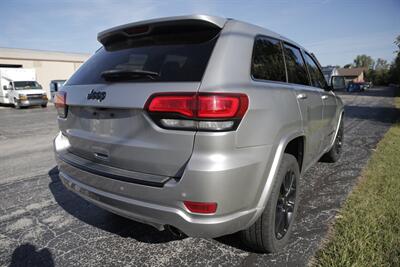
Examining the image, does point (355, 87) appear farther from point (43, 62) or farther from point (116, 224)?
point (116, 224)

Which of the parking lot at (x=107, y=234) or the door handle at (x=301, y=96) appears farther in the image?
the door handle at (x=301, y=96)

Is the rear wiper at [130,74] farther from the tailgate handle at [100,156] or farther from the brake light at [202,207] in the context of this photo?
the brake light at [202,207]

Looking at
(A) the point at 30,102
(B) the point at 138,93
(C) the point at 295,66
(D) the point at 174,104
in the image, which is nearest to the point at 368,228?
(C) the point at 295,66

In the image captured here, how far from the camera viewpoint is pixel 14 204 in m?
3.54

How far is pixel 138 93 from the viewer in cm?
198

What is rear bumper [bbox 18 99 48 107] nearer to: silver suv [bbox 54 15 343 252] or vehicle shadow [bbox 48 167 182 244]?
vehicle shadow [bbox 48 167 182 244]

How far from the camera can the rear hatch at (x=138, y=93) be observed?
1908 mm

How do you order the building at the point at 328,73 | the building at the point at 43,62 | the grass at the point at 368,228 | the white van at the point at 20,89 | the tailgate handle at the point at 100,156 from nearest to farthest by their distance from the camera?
the tailgate handle at the point at 100,156 → the grass at the point at 368,228 → the building at the point at 328,73 → the white van at the point at 20,89 → the building at the point at 43,62

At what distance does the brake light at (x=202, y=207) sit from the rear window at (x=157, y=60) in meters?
0.77

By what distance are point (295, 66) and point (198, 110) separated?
5.86ft

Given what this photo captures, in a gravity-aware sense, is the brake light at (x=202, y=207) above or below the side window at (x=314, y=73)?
below

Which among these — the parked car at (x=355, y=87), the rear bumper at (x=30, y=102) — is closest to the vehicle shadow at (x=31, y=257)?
the rear bumper at (x=30, y=102)

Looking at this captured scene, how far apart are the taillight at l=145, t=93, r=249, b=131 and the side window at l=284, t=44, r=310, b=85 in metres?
1.20

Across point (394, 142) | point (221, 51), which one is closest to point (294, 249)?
point (221, 51)
